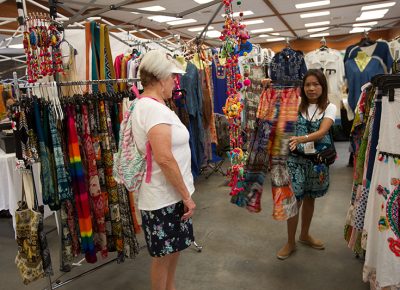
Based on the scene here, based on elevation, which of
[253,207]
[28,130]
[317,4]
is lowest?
[253,207]

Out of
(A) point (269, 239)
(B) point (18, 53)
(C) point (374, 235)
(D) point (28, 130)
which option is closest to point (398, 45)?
(A) point (269, 239)

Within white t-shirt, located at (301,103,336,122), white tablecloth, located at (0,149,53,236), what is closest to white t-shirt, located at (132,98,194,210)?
white t-shirt, located at (301,103,336,122)

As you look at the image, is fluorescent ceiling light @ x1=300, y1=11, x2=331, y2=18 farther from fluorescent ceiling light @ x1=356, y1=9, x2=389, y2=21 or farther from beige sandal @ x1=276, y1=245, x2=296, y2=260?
beige sandal @ x1=276, y1=245, x2=296, y2=260

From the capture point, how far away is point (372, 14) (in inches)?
352

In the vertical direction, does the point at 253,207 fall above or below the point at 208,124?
below

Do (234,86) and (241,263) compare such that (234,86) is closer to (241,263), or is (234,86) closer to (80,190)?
(80,190)

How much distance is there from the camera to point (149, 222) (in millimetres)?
1635

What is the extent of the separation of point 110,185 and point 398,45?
4.21m

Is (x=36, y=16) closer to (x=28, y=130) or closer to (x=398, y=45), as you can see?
(x=28, y=130)

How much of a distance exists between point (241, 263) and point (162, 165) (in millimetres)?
1453

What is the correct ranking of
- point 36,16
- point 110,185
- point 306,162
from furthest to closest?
point 306,162 < point 110,185 < point 36,16

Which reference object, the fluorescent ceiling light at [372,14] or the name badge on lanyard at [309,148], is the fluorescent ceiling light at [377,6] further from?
the name badge on lanyard at [309,148]

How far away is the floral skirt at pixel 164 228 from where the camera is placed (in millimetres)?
1623

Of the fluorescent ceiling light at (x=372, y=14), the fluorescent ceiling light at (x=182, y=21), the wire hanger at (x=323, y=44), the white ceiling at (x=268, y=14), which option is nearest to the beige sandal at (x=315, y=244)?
the wire hanger at (x=323, y=44)
